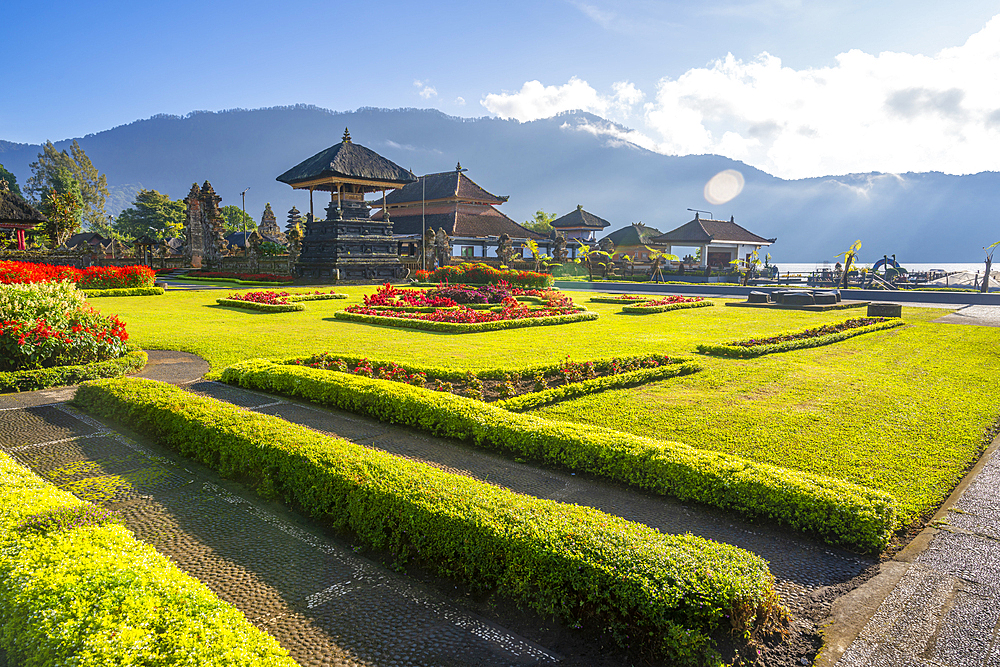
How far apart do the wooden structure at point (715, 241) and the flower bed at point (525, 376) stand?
48852mm

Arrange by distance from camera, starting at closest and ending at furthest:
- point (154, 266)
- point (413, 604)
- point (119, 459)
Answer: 1. point (413, 604)
2. point (119, 459)
3. point (154, 266)

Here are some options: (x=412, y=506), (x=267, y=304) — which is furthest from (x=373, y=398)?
(x=267, y=304)

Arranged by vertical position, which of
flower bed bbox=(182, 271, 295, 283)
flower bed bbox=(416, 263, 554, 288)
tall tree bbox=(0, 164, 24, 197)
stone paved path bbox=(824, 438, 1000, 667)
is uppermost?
tall tree bbox=(0, 164, 24, 197)

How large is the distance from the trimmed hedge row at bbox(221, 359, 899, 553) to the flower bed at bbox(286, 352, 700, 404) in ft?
3.11

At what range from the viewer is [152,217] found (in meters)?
92.6

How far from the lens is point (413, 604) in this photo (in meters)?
3.45

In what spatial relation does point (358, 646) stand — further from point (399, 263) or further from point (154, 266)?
point (154, 266)

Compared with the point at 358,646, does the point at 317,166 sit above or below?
above

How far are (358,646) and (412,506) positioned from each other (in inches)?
39.1

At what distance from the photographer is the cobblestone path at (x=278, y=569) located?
121 inches

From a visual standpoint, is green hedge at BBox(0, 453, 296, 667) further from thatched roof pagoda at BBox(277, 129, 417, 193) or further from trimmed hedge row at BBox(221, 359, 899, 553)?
thatched roof pagoda at BBox(277, 129, 417, 193)

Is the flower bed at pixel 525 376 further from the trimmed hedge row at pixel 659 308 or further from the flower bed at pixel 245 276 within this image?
the flower bed at pixel 245 276

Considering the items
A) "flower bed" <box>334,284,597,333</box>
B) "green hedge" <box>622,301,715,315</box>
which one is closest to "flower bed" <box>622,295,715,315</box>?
"green hedge" <box>622,301,715,315</box>

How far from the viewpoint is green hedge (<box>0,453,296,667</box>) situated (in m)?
2.50
